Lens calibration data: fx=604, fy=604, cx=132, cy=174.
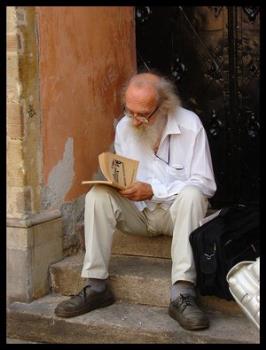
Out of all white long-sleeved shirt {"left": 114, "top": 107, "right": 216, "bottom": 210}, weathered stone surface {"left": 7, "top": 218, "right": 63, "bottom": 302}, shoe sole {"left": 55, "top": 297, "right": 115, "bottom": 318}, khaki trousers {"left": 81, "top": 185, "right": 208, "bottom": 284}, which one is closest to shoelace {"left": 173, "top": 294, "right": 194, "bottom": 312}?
khaki trousers {"left": 81, "top": 185, "right": 208, "bottom": 284}

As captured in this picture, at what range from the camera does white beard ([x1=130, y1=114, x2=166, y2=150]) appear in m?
4.01

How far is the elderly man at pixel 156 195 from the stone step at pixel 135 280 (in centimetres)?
14

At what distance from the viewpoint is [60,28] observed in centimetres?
412

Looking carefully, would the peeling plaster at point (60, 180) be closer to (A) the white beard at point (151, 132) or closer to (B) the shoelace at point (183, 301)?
(A) the white beard at point (151, 132)

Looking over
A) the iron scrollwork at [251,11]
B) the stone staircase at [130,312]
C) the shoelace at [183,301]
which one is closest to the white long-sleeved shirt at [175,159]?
the stone staircase at [130,312]

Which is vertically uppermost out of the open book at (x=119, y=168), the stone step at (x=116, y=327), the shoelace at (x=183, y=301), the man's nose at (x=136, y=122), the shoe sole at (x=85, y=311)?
the man's nose at (x=136, y=122)

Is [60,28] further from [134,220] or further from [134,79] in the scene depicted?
[134,220]

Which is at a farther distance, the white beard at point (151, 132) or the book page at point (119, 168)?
the white beard at point (151, 132)

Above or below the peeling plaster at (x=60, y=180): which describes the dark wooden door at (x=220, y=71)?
above

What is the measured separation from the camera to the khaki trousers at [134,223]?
3.56m

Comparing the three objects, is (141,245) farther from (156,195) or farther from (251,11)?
(251,11)

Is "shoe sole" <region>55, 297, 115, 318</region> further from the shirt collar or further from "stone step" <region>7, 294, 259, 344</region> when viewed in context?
the shirt collar

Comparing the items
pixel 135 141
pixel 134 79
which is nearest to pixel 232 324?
pixel 135 141

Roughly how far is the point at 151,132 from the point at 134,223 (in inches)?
24.2
